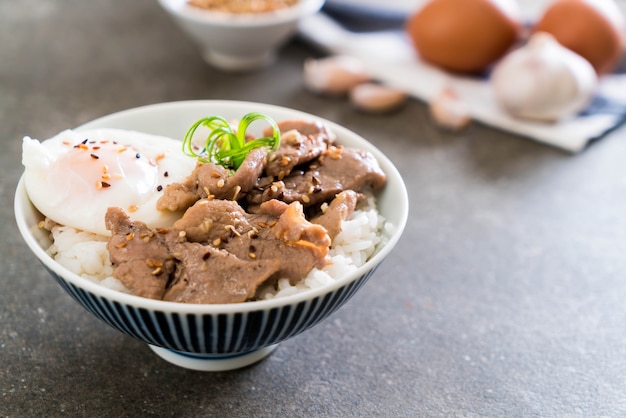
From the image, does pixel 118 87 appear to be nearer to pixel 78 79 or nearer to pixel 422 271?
pixel 78 79

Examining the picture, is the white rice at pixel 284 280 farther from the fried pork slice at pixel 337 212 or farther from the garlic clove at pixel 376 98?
the garlic clove at pixel 376 98

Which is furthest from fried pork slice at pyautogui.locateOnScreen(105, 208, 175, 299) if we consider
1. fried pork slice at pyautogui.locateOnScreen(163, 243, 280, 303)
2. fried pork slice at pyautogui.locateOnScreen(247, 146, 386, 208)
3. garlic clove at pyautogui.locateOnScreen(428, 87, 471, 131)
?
garlic clove at pyautogui.locateOnScreen(428, 87, 471, 131)

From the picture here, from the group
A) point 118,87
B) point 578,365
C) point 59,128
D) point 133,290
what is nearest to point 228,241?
point 133,290


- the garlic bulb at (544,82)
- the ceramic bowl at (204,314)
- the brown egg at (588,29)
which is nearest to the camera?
the ceramic bowl at (204,314)

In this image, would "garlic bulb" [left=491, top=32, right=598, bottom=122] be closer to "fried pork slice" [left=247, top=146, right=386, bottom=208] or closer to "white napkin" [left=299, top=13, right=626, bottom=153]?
"white napkin" [left=299, top=13, right=626, bottom=153]

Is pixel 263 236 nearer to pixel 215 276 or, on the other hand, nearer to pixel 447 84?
pixel 215 276

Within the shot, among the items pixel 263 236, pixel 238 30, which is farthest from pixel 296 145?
pixel 238 30

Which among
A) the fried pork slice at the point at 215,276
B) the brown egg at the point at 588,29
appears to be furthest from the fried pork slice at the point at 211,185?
the brown egg at the point at 588,29
